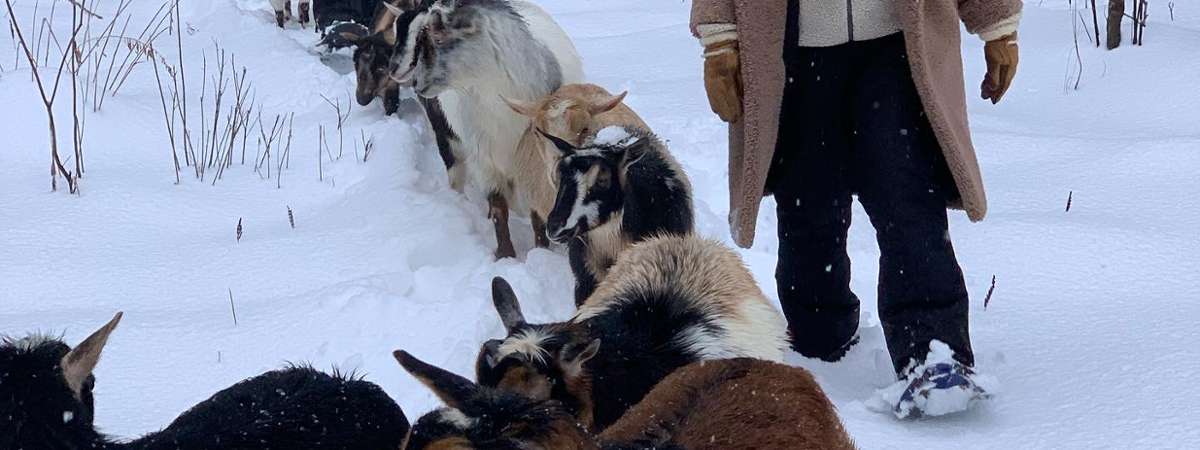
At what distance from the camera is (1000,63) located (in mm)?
3686

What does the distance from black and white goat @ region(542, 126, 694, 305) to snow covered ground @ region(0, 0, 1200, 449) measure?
446 millimetres

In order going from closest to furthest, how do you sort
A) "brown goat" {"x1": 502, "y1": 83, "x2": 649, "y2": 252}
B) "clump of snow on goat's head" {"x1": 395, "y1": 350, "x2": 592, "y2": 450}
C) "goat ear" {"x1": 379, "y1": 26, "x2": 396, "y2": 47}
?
"clump of snow on goat's head" {"x1": 395, "y1": 350, "x2": 592, "y2": 450}
"brown goat" {"x1": 502, "y1": 83, "x2": 649, "y2": 252}
"goat ear" {"x1": 379, "y1": 26, "x2": 396, "y2": 47}

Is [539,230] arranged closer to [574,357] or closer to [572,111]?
[572,111]

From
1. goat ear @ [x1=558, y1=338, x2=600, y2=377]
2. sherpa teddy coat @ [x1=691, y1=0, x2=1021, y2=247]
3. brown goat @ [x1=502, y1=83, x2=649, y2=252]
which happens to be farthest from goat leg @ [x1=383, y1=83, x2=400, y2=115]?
goat ear @ [x1=558, y1=338, x2=600, y2=377]

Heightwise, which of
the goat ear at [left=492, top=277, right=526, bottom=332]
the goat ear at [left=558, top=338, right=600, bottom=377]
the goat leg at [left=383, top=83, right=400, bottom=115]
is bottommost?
the goat leg at [left=383, top=83, right=400, bottom=115]

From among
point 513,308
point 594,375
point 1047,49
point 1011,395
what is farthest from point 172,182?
point 1047,49

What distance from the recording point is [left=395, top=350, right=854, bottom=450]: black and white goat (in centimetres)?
195

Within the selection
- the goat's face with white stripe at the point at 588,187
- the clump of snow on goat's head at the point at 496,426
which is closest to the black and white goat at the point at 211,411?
the clump of snow on goat's head at the point at 496,426

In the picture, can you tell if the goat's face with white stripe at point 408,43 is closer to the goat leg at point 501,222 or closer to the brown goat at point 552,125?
the brown goat at point 552,125

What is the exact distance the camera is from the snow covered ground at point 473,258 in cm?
378

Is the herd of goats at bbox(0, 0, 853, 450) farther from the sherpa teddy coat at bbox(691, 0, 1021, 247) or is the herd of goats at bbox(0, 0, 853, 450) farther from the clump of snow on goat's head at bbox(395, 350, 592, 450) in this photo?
the sherpa teddy coat at bbox(691, 0, 1021, 247)

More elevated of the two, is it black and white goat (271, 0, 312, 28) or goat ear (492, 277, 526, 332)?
goat ear (492, 277, 526, 332)

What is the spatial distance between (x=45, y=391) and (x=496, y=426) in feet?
4.06

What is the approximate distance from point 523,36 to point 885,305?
3005mm
